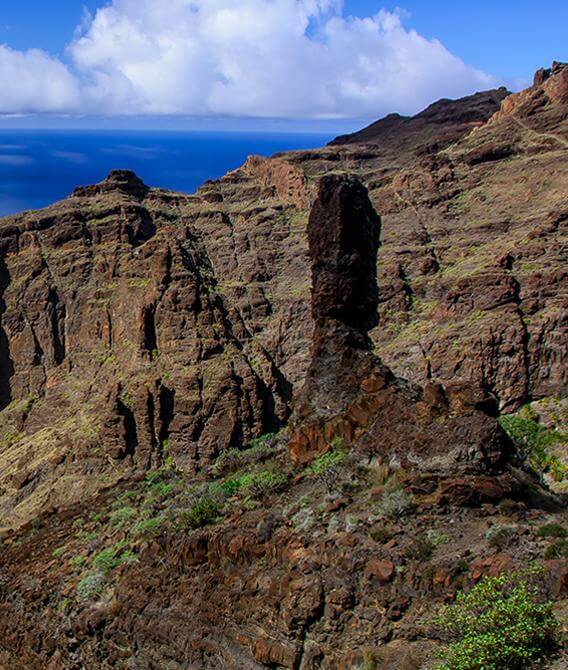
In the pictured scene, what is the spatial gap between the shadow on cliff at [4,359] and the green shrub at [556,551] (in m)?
70.2

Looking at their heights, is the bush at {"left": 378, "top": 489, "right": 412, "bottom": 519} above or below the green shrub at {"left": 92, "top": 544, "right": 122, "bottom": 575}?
above

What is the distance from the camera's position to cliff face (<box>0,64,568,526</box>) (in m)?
63.7

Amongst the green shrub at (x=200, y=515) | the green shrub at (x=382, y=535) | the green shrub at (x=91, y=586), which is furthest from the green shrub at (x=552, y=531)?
the green shrub at (x=91, y=586)

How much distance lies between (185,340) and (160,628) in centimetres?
4982

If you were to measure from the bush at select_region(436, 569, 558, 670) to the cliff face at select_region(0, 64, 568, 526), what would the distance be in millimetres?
42577

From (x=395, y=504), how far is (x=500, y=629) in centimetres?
683

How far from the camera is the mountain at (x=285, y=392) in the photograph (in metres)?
21.3

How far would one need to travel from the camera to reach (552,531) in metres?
19.6

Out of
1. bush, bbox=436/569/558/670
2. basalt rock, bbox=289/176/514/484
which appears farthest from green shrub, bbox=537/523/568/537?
basalt rock, bbox=289/176/514/484

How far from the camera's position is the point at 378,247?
3029 inches

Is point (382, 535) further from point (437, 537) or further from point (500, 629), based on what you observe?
point (500, 629)

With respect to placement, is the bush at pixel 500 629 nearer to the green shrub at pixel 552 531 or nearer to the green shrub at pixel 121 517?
the green shrub at pixel 552 531

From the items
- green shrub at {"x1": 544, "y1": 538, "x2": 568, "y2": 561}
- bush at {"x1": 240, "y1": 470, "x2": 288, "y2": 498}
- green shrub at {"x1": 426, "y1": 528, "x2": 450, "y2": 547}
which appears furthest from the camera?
bush at {"x1": 240, "y1": 470, "x2": 288, "y2": 498}

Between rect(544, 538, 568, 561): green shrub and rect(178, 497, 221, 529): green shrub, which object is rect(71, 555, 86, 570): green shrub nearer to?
rect(178, 497, 221, 529): green shrub
